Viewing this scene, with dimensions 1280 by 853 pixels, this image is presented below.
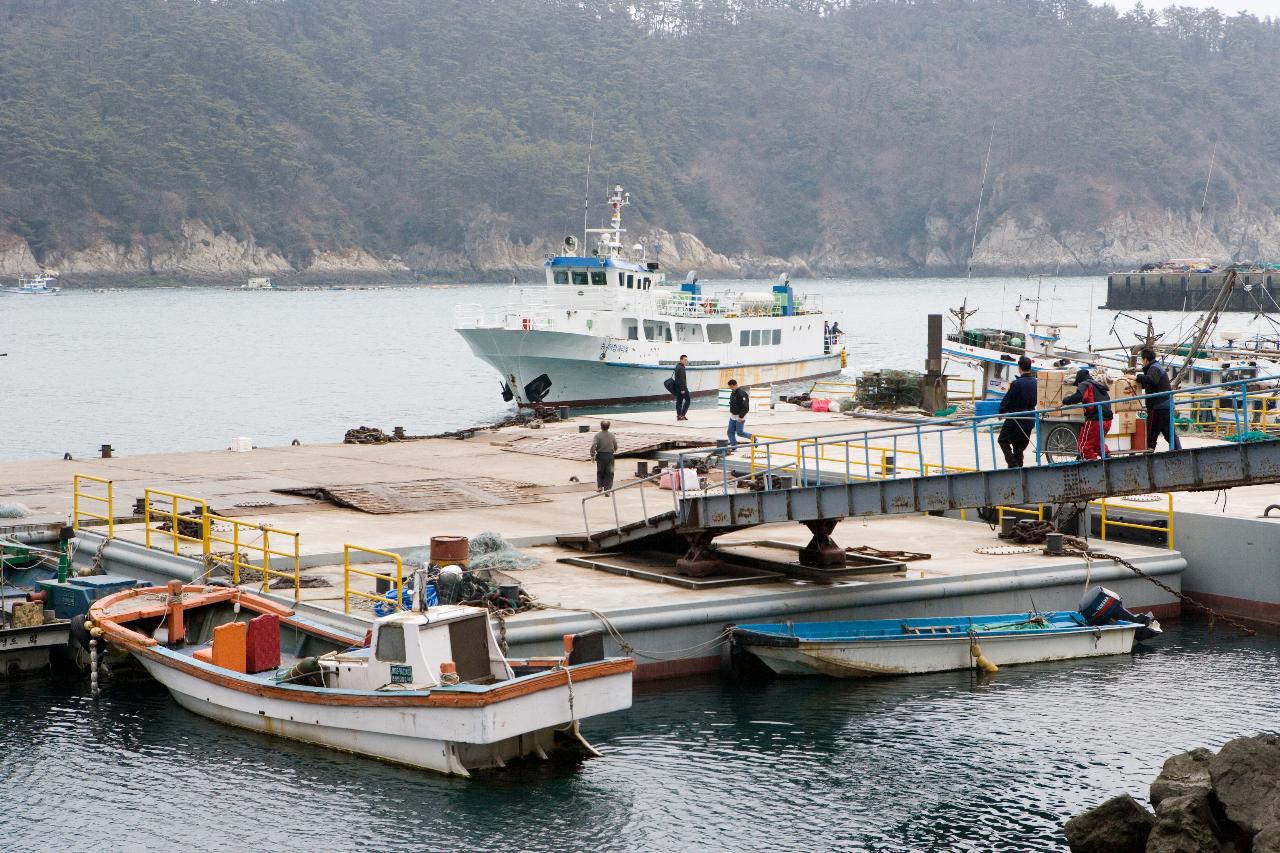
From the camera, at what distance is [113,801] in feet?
57.3

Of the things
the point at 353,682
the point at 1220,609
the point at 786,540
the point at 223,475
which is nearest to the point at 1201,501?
the point at 1220,609

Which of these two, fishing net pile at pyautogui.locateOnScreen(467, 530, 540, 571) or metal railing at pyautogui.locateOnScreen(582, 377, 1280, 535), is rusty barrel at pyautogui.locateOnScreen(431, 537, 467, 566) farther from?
metal railing at pyautogui.locateOnScreen(582, 377, 1280, 535)

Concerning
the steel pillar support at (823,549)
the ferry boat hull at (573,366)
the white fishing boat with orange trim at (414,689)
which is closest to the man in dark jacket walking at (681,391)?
the ferry boat hull at (573,366)

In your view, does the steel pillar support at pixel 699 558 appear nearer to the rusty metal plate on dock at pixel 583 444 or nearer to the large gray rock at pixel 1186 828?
the large gray rock at pixel 1186 828

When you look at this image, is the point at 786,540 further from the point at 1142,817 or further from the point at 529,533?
the point at 1142,817

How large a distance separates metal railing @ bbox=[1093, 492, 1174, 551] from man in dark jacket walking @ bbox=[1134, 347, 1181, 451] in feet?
16.3

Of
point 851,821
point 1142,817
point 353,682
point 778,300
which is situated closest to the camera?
point 1142,817

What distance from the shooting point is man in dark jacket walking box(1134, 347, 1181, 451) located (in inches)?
775

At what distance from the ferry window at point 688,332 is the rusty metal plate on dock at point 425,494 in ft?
102

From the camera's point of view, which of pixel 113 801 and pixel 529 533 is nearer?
pixel 113 801

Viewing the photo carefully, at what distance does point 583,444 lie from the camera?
36.7m

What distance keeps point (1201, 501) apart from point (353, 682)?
15993 mm

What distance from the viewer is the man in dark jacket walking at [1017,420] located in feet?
72.4

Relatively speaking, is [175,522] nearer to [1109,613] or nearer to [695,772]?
[695,772]
